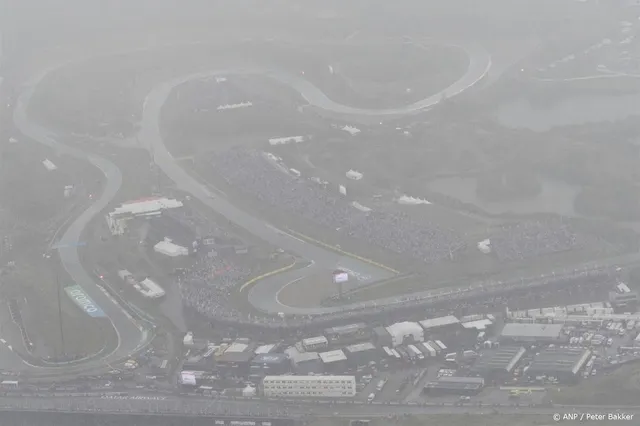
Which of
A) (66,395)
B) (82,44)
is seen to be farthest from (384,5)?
(66,395)

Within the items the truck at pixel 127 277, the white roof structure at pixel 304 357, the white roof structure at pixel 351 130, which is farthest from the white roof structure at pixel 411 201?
the white roof structure at pixel 304 357

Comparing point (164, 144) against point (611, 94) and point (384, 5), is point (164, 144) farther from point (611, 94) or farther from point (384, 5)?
point (384, 5)

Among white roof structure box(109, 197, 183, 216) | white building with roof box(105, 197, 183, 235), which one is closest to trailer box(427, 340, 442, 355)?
white building with roof box(105, 197, 183, 235)

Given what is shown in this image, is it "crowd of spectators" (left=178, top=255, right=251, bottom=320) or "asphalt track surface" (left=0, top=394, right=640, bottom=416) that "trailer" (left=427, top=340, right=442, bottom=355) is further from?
"crowd of spectators" (left=178, top=255, right=251, bottom=320)

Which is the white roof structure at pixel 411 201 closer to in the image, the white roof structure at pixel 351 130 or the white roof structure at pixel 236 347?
the white roof structure at pixel 351 130

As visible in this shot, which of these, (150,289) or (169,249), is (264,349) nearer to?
(150,289)

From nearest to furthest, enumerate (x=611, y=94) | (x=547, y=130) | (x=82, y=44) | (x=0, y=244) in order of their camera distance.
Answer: (x=0, y=244)
(x=547, y=130)
(x=611, y=94)
(x=82, y=44)
